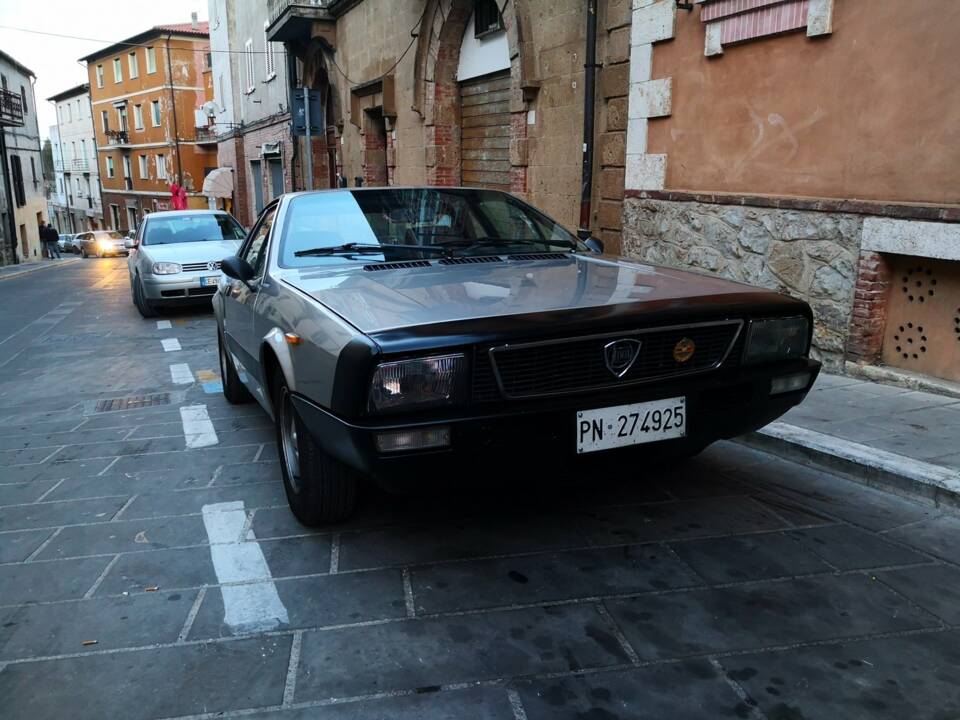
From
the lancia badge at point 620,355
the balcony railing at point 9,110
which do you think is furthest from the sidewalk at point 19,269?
the lancia badge at point 620,355

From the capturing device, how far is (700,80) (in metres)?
7.04

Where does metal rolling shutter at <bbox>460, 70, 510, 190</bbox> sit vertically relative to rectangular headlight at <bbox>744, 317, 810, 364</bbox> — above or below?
above

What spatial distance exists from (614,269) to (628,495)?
3.63 feet

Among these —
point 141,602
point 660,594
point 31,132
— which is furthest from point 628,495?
point 31,132

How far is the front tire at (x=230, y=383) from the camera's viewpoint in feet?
18.9

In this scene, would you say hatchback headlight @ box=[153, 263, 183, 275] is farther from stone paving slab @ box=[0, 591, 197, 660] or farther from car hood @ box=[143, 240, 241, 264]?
stone paving slab @ box=[0, 591, 197, 660]

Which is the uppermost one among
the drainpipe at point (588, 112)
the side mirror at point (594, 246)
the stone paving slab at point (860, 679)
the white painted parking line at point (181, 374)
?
the drainpipe at point (588, 112)

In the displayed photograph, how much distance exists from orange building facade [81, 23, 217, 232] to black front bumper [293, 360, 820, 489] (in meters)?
40.4

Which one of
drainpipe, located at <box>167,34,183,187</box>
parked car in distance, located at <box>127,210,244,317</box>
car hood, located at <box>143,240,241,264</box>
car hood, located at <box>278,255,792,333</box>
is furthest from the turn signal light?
drainpipe, located at <box>167,34,183,187</box>

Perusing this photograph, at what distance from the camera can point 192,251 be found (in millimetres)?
10953

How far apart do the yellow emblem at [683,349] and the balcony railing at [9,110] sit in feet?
123

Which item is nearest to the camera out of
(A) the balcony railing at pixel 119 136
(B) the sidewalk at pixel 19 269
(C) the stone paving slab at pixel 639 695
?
(C) the stone paving slab at pixel 639 695

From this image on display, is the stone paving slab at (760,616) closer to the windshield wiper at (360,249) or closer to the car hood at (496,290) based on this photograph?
the car hood at (496,290)

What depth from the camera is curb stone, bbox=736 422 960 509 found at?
362cm
